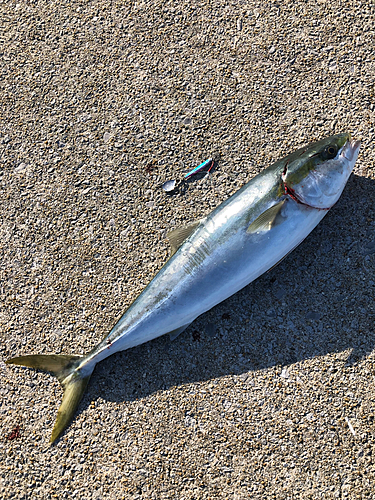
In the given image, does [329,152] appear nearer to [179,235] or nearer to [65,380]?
[179,235]

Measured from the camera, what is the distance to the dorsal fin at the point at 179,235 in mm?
2854

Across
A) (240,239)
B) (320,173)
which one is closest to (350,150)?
(320,173)

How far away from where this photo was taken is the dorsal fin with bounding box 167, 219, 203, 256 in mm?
2854

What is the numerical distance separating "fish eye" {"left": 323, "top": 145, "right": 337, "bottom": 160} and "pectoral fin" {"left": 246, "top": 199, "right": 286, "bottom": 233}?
40 centimetres

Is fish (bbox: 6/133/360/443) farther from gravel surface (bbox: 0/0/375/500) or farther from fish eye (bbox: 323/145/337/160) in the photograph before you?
gravel surface (bbox: 0/0/375/500)

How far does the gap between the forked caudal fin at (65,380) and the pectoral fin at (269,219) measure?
152 centimetres

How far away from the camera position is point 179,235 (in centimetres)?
A: 288

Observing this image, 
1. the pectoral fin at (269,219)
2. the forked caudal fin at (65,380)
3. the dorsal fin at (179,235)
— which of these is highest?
the dorsal fin at (179,235)

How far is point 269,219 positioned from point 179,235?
0.62 m

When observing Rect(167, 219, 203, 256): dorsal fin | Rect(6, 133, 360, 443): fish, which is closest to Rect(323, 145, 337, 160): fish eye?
Answer: Rect(6, 133, 360, 443): fish

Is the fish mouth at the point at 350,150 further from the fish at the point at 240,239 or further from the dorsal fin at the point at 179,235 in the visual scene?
the dorsal fin at the point at 179,235

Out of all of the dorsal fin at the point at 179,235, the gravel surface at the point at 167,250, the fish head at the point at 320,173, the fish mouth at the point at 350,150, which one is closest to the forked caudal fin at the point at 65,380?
the gravel surface at the point at 167,250

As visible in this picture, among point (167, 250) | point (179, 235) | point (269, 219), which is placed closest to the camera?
point (269, 219)

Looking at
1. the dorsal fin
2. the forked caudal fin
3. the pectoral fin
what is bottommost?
the forked caudal fin
